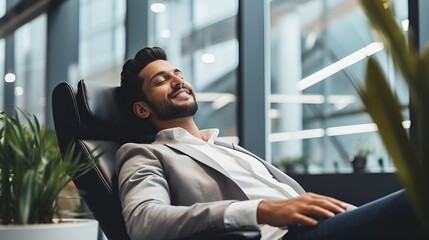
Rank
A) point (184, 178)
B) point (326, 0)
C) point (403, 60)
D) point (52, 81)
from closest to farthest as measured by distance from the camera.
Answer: point (403, 60) < point (184, 178) < point (52, 81) < point (326, 0)

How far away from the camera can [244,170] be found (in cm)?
197

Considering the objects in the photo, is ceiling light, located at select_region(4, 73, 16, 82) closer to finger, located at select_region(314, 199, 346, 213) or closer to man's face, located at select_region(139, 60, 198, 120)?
man's face, located at select_region(139, 60, 198, 120)

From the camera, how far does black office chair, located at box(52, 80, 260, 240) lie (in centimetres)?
181

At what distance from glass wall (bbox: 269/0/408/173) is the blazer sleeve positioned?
Answer: 113 inches

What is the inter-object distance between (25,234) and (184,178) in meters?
0.56

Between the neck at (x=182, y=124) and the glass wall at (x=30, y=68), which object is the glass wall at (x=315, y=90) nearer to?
the glass wall at (x=30, y=68)

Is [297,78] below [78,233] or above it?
above

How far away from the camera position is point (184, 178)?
1.81 m

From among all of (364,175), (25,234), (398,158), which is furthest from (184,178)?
(398,158)

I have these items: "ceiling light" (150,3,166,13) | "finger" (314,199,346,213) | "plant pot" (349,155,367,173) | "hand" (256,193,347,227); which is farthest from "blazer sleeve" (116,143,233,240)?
"ceiling light" (150,3,166,13)

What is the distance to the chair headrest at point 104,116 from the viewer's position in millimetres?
1966

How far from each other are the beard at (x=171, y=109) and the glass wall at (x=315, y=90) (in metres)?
2.54

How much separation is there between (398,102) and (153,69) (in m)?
1.58

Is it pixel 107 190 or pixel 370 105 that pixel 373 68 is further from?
pixel 107 190
